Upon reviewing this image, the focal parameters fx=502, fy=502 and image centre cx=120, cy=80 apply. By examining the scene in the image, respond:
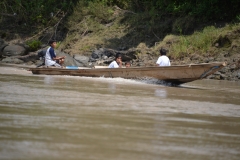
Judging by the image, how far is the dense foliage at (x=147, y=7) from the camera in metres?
22.1

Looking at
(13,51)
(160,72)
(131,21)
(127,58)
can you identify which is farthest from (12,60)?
(160,72)

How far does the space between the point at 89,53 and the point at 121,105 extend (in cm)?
1662

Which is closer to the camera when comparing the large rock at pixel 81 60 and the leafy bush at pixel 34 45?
the large rock at pixel 81 60

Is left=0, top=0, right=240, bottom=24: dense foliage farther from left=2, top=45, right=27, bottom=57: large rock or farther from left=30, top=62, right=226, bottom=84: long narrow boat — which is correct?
left=30, top=62, right=226, bottom=84: long narrow boat

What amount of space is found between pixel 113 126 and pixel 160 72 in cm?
753

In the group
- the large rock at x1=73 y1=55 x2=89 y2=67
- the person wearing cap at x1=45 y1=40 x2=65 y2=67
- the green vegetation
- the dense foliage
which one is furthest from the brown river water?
the large rock at x1=73 y1=55 x2=89 y2=67

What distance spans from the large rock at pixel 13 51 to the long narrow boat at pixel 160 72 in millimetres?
10676

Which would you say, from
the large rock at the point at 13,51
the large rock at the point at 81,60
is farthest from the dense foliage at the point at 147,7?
the large rock at the point at 13,51

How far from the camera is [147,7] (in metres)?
26.3

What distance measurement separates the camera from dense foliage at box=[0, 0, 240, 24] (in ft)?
72.4

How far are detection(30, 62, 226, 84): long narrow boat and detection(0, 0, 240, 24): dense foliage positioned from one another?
7.65 meters

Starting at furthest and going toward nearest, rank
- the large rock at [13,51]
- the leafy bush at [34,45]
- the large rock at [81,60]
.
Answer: the leafy bush at [34,45], the large rock at [13,51], the large rock at [81,60]

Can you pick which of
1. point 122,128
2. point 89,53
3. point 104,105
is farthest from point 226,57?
point 122,128

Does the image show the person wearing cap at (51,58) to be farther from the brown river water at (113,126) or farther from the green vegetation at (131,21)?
the green vegetation at (131,21)
